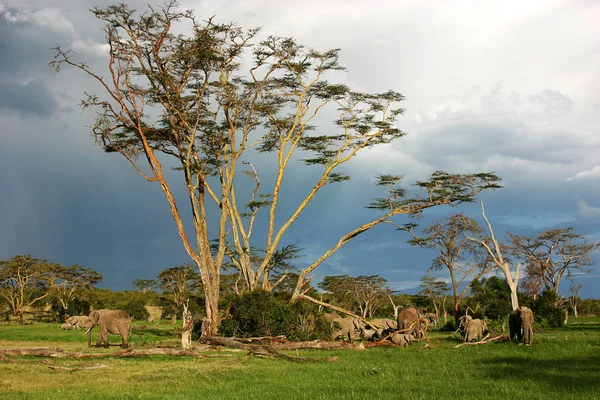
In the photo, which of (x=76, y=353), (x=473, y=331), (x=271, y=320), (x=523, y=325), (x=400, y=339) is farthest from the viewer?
(x=271, y=320)

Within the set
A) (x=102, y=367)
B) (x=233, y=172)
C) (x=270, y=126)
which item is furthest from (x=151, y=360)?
(x=270, y=126)

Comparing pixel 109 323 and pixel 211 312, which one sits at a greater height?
pixel 211 312

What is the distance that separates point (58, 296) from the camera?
5275 cm

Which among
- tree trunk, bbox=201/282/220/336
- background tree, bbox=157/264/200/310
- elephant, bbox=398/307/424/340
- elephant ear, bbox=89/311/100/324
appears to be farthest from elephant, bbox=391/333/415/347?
background tree, bbox=157/264/200/310

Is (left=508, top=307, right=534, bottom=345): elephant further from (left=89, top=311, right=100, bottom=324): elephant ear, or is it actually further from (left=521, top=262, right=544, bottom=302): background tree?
(left=521, top=262, right=544, bottom=302): background tree

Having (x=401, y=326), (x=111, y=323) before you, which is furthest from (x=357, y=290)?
(x=111, y=323)

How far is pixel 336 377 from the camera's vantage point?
41.0 feet

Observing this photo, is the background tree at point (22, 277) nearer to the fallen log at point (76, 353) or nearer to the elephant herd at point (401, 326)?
the elephant herd at point (401, 326)

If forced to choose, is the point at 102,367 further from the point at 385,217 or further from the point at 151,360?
the point at 385,217

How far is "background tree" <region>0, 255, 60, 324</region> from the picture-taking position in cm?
5322

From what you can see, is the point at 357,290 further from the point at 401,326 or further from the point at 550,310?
the point at 401,326

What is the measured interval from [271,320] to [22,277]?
39.9m

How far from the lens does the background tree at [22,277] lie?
53219 millimetres

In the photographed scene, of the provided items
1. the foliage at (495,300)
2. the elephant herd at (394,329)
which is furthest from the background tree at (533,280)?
the elephant herd at (394,329)
